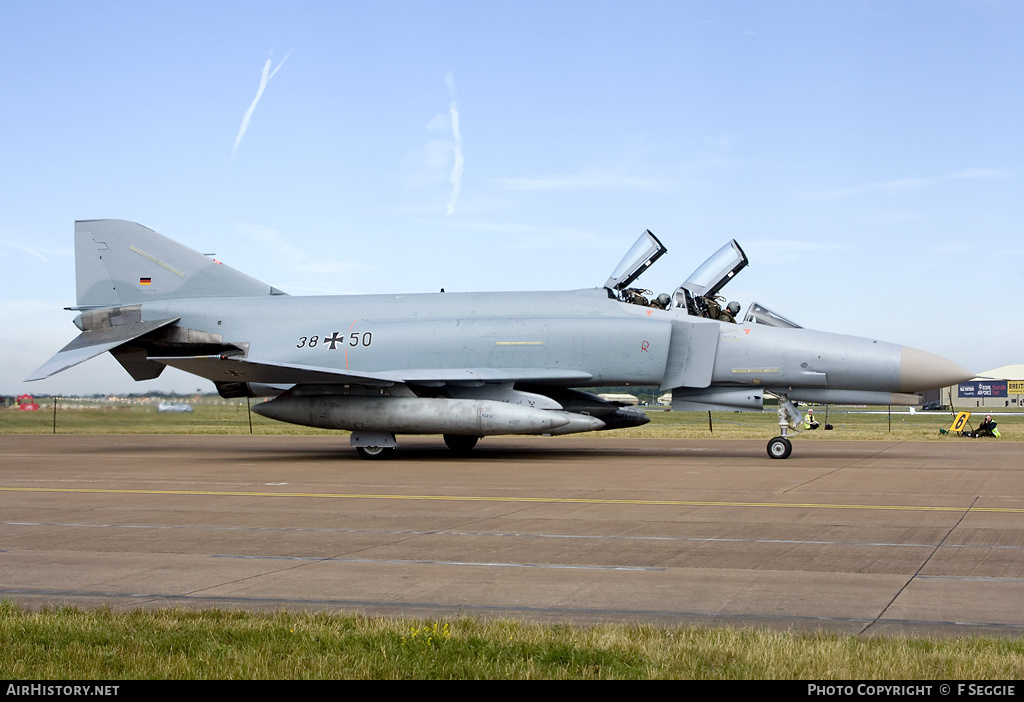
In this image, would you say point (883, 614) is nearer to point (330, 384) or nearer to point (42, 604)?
point (42, 604)

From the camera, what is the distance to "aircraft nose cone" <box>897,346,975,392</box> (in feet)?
54.7

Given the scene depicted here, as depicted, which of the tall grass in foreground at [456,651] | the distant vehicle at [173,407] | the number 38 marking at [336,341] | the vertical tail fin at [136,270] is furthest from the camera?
the distant vehicle at [173,407]

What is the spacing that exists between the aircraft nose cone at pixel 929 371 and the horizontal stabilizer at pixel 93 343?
589 inches

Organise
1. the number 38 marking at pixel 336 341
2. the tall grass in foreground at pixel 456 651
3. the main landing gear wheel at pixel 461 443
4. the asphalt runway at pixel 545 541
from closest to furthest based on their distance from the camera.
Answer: the tall grass in foreground at pixel 456 651, the asphalt runway at pixel 545 541, the number 38 marking at pixel 336 341, the main landing gear wheel at pixel 461 443

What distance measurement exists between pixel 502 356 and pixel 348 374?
304 cm

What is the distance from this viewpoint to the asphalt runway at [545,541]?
5.88 metres

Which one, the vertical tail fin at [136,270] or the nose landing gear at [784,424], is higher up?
the vertical tail fin at [136,270]

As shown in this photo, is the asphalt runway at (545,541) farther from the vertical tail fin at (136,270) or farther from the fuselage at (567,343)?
the vertical tail fin at (136,270)

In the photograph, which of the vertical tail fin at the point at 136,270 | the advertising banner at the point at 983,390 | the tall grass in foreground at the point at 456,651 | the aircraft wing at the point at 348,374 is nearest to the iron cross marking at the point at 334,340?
the aircraft wing at the point at 348,374

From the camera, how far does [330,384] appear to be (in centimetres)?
1798

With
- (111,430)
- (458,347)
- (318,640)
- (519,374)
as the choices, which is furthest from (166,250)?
(318,640)

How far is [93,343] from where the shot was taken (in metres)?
19.3

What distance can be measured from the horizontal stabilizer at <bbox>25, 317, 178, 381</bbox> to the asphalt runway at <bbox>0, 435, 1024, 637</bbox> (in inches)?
81.9

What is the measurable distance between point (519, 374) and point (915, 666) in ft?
44.9
